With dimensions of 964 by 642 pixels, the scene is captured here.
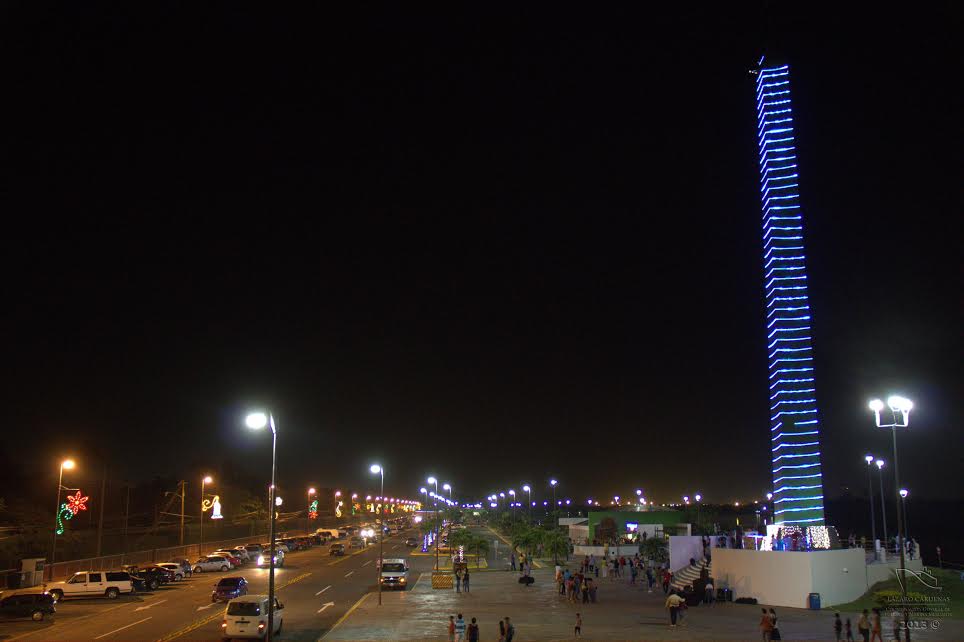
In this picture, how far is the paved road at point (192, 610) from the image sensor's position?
2897 cm

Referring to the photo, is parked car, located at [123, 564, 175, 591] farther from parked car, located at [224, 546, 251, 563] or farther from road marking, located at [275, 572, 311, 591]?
parked car, located at [224, 546, 251, 563]

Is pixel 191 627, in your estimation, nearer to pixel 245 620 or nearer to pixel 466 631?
pixel 245 620

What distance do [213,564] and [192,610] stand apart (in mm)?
24079

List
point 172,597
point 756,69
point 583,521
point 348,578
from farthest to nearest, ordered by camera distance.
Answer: point 583,521 → point 348,578 → point 756,69 → point 172,597

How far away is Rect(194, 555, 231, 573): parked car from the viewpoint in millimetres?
58125

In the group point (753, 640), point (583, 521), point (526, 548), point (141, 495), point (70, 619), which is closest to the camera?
point (753, 640)

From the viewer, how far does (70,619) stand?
33.8 metres

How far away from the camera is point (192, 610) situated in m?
35.7

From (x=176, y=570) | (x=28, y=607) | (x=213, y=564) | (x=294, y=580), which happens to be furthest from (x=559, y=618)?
(x=213, y=564)

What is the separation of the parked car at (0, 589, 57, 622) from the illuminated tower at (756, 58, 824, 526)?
110 feet

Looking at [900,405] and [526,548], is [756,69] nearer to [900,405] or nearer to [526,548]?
[900,405]

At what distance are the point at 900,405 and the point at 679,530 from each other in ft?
161

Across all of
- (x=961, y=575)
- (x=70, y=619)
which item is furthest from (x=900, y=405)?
(x=70, y=619)

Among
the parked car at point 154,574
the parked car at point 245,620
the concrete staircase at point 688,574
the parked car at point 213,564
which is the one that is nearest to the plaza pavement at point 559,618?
the concrete staircase at point 688,574
